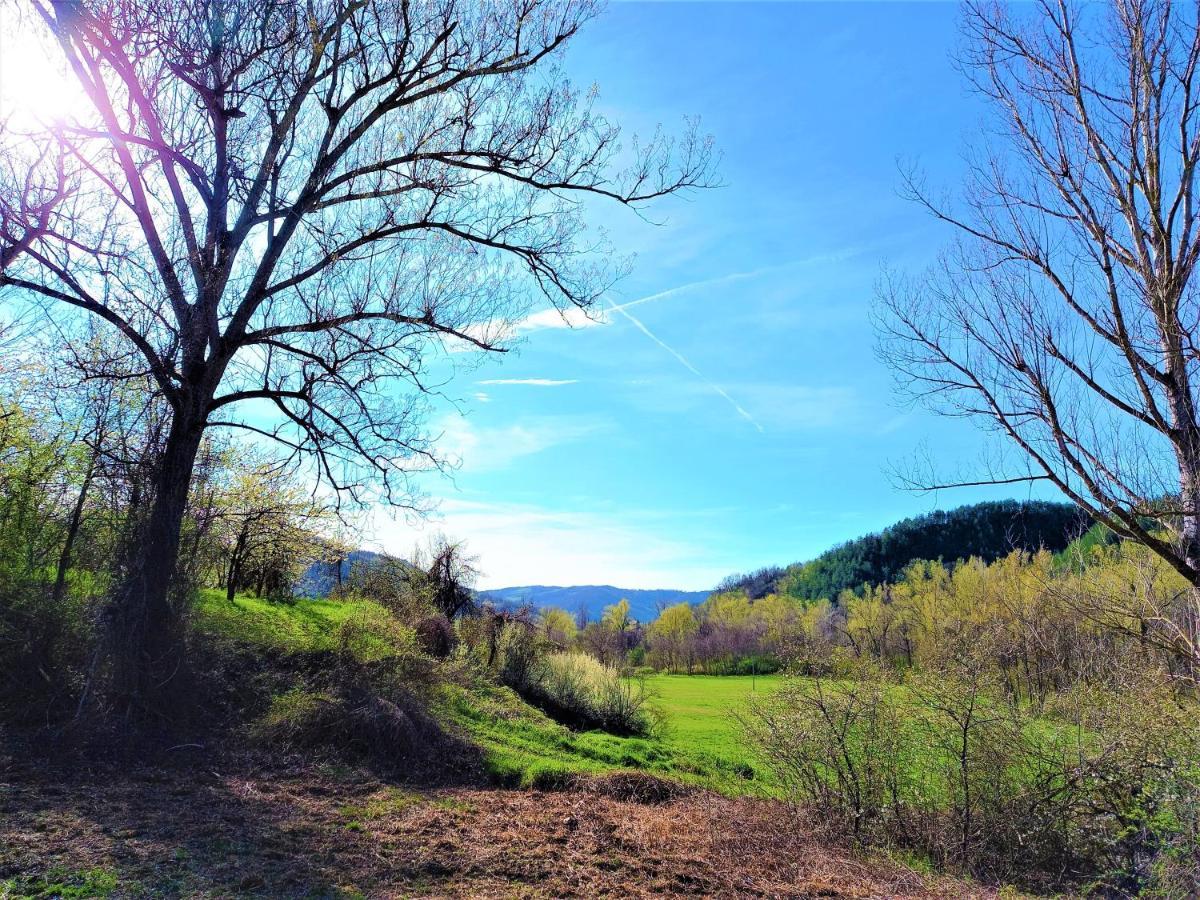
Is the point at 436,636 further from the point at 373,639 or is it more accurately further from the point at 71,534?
the point at 71,534

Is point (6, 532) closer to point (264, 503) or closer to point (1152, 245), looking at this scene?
point (264, 503)

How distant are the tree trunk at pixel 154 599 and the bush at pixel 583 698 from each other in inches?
466

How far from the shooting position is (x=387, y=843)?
5492mm

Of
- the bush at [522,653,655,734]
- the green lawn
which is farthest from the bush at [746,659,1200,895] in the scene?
the bush at [522,653,655,734]

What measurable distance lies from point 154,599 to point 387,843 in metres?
4.52

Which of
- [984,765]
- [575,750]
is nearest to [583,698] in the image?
[575,750]

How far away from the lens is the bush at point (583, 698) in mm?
18609

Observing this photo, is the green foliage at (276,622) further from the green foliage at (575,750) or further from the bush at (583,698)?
the bush at (583,698)

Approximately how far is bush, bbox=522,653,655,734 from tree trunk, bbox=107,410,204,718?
38.9 ft

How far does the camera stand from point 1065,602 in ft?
26.7

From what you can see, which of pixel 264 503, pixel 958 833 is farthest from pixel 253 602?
pixel 958 833

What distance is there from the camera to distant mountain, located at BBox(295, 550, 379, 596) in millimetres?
20078

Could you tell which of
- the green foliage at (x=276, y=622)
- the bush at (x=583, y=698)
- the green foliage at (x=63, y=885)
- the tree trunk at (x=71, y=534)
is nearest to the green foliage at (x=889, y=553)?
the bush at (x=583, y=698)

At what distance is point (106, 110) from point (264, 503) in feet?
29.4
